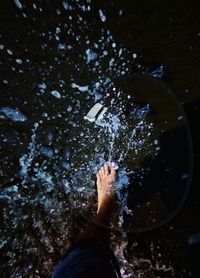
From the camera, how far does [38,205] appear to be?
1.73 m

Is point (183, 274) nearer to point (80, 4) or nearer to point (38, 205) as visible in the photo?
point (38, 205)

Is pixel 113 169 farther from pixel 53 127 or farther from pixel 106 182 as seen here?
pixel 53 127

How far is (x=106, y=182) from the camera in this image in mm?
1670

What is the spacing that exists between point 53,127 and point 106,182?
368 mm

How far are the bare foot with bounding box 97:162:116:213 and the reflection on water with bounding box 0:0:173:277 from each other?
42 millimetres

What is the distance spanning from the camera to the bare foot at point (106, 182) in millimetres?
1658

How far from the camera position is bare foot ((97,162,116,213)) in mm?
1658

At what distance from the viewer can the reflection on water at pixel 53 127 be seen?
4.86ft

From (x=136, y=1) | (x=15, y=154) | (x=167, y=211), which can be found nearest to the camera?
(x=136, y=1)

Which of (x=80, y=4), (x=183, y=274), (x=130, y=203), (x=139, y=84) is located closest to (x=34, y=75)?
(x=80, y=4)

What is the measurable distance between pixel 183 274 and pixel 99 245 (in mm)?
450

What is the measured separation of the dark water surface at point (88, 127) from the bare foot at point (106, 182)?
0.04 metres

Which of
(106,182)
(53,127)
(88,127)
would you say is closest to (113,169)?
(106,182)

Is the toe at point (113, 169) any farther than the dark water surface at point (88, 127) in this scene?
Yes
